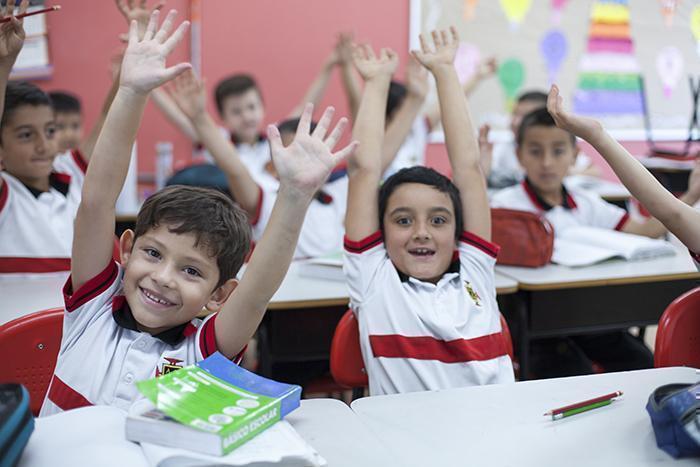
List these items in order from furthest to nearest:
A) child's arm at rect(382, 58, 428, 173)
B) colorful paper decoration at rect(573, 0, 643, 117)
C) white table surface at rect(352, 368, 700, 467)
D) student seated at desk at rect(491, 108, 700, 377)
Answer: colorful paper decoration at rect(573, 0, 643, 117), student seated at desk at rect(491, 108, 700, 377), child's arm at rect(382, 58, 428, 173), white table surface at rect(352, 368, 700, 467)

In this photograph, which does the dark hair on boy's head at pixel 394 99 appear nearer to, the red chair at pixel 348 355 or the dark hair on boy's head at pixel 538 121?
the dark hair on boy's head at pixel 538 121

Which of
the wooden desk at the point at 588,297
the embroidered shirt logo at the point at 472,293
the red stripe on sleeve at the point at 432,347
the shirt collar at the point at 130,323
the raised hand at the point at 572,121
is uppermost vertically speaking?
the raised hand at the point at 572,121

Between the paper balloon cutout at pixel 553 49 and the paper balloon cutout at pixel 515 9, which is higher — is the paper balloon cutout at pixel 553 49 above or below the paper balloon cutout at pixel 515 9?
below

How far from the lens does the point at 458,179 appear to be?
1.87 meters

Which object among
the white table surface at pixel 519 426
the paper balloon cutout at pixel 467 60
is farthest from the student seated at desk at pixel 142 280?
the paper balloon cutout at pixel 467 60

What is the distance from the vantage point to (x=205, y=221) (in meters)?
1.37

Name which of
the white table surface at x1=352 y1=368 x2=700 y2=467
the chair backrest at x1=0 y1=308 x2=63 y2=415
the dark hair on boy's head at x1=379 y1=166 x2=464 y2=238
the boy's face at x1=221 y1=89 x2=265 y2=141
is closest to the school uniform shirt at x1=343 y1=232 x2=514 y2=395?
the dark hair on boy's head at x1=379 y1=166 x2=464 y2=238

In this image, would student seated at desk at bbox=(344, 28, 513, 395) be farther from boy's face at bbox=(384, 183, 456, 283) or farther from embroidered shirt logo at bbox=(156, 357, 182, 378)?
embroidered shirt logo at bbox=(156, 357, 182, 378)

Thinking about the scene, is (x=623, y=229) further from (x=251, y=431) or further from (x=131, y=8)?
(x=251, y=431)

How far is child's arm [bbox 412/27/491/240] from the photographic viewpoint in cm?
184

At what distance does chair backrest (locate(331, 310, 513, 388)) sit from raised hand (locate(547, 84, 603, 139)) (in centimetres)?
52

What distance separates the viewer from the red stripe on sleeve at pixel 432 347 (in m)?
1.62

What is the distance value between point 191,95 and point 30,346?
4.20ft

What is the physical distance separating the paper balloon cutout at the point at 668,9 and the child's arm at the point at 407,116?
355 centimetres
